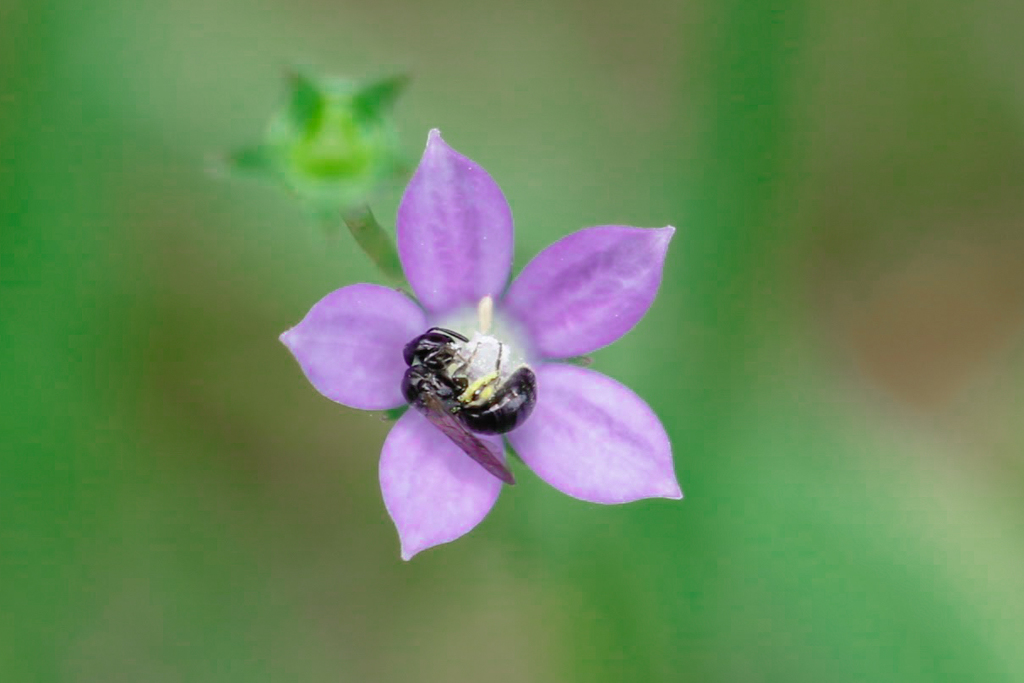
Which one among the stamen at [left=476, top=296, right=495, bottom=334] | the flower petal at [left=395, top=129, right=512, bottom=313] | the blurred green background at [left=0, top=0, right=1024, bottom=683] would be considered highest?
the flower petal at [left=395, top=129, right=512, bottom=313]

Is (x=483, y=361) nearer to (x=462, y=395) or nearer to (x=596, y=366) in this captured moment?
(x=462, y=395)

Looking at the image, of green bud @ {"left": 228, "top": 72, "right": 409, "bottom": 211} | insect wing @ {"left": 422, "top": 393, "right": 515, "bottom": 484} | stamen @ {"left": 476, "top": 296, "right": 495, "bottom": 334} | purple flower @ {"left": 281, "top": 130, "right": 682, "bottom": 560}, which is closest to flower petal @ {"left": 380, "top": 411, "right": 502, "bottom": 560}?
purple flower @ {"left": 281, "top": 130, "right": 682, "bottom": 560}

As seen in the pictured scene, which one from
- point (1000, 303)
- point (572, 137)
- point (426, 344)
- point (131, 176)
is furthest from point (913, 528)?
point (131, 176)

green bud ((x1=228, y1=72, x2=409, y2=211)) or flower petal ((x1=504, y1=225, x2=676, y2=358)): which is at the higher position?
green bud ((x1=228, y1=72, x2=409, y2=211))

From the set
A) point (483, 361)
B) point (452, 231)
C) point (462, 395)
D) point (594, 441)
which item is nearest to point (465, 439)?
point (462, 395)

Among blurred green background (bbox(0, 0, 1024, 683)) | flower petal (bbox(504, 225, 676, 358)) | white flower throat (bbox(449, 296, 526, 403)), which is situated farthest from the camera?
blurred green background (bbox(0, 0, 1024, 683))

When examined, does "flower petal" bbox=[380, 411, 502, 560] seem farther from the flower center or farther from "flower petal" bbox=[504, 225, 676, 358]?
"flower petal" bbox=[504, 225, 676, 358]

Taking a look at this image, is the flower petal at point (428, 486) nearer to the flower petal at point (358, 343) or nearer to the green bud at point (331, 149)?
the flower petal at point (358, 343)

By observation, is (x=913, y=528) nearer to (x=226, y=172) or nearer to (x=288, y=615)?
(x=288, y=615)
